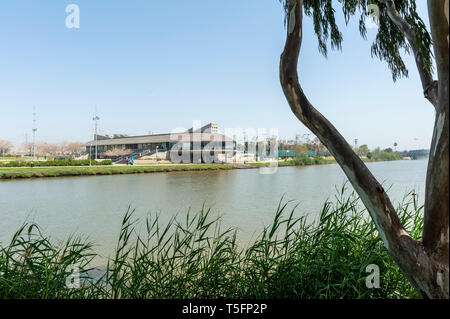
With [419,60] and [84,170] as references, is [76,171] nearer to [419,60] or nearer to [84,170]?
[84,170]

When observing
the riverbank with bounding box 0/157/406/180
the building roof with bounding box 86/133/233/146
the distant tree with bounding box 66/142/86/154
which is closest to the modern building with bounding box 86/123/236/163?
the building roof with bounding box 86/133/233/146

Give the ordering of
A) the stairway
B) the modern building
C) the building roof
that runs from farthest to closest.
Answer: the stairway < the building roof < the modern building

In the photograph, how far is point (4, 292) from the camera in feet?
5.00

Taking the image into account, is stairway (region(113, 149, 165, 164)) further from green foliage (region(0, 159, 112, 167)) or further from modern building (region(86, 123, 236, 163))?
green foliage (region(0, 159, 112, 167))

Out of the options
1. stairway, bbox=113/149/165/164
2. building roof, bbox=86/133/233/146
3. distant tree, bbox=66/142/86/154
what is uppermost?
building roof, bbox=86/133/233/146

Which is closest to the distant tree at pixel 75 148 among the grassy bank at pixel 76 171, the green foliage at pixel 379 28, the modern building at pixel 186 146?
the modern building at pixel 186 146

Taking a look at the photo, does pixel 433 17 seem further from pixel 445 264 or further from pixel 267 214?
pixel 267 214

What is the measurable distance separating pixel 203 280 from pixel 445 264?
1.29 m

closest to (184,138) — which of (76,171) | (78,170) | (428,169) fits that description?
(78,170)

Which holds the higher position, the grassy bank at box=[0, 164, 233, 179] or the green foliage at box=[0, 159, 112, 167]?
the green foliage at box=[0, 159, 112, 167]

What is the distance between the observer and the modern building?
91.2 feet

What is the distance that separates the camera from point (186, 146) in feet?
92.8

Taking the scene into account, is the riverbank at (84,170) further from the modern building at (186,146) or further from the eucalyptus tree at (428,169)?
the eucalyptus tree at (428,169)

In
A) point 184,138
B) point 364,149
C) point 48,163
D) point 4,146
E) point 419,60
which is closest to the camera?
point 419,60
